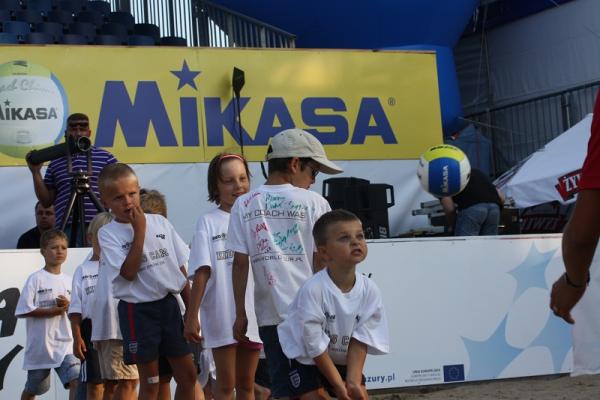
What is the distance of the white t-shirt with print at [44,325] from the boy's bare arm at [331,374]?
3.34 meters

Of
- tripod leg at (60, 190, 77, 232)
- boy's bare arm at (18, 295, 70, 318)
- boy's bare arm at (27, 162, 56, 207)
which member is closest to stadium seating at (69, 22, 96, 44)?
boy's bare arm at (27, 162, 56, 207)

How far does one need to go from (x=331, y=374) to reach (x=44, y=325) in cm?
348

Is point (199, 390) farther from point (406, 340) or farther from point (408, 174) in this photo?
point (408, 174)

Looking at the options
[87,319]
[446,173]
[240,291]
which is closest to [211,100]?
[446,173]

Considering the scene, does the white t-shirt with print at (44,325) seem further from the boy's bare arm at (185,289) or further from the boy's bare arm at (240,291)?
the boy's bare arm at (240,291)

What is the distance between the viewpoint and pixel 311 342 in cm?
442

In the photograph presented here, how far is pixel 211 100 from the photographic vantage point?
11.9 m

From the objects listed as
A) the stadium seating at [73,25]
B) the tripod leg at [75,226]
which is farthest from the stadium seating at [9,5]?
the tripod leg at [75,226]

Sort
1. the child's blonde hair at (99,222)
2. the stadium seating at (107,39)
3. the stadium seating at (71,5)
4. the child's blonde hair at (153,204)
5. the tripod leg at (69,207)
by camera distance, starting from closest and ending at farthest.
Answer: the child's blonde hair at (153,204)
the child's blonde hair at (99,222)
the tripod leg at (69,207)
the stadium seating at (107,39)
the stadium seating at (71,5)

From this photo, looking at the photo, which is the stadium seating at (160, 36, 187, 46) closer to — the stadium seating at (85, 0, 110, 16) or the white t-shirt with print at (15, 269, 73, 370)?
the stadium seating at (85, 0, 110, 16)

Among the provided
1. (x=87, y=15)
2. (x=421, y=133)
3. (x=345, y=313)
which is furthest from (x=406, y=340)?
(x=87, y=15)

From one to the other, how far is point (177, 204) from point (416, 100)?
3.25 m

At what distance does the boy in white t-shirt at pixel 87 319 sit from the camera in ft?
21.6

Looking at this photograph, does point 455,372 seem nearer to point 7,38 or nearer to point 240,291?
point 240,291
